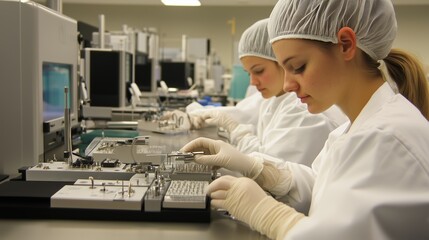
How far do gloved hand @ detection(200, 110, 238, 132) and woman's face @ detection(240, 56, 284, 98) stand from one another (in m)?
0.61

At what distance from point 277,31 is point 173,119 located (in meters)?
1.66

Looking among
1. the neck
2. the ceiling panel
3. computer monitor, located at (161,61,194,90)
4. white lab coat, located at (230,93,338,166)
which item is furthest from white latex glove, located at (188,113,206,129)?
the ceiling panel

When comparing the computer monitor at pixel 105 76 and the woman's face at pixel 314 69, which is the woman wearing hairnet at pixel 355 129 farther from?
the computer monitor at pixel 105 76

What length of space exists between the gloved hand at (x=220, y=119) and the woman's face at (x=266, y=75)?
61 centimetres

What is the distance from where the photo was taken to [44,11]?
4.98ft

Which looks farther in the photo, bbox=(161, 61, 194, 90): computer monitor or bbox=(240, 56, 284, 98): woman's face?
bbox=(161, 61, 194, 90): computer monitor

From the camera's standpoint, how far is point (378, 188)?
2.59ft

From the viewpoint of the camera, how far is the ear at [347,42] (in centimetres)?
97

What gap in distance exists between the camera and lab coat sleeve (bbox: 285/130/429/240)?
0.77 meters

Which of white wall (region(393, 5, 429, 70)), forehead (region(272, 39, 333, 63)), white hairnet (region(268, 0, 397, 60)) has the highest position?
white wall (region(393, 5, 429, 70))

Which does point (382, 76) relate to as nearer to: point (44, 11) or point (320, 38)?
point (320, 38)

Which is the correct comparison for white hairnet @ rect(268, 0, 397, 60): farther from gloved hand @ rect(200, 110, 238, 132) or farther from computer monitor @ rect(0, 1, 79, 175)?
gloved hand @ rect(200, 110, 238, 132)

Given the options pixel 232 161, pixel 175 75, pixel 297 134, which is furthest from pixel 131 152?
pixel 175 75

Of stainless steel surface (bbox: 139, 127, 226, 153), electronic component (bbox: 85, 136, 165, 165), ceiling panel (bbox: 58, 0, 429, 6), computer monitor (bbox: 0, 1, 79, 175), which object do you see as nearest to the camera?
electronic component (bbox: 85, 136, 165, 165)
